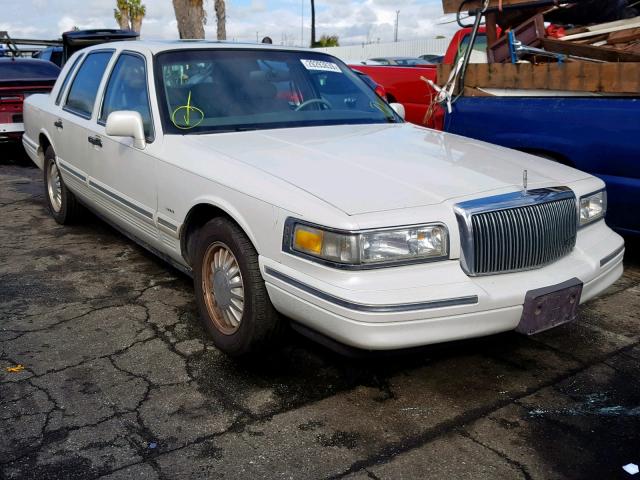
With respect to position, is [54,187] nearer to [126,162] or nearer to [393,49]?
[126,162]

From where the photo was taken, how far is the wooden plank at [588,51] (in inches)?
A: 194

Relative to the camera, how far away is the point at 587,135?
15.8 ft

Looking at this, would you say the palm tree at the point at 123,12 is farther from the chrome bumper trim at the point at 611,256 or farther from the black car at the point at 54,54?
the chrome bumper trim at the point at 611,256

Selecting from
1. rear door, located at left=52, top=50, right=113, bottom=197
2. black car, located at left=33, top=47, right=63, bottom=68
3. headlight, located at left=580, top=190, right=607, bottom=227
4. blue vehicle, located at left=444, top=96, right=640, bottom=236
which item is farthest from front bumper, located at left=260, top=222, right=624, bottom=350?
black car, located at left=33, top=47, right=63, bottom=68

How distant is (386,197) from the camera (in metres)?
3.08

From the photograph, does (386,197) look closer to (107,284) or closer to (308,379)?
(308,379)

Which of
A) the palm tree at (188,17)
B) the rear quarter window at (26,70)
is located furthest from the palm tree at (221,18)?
the rear quarter window at (26,70)

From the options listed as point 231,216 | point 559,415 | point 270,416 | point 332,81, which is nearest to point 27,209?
point 332,81

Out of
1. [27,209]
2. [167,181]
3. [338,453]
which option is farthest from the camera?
[27,209]

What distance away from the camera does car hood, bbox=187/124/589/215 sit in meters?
3.13

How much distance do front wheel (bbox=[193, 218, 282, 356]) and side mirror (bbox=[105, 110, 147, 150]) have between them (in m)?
0.79

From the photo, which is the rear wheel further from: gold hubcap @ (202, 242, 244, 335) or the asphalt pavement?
gold hubcap @ (202, 242, 244, 335)

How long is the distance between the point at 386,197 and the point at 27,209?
5453 millimetres

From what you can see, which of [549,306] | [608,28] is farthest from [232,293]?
[608,28]
